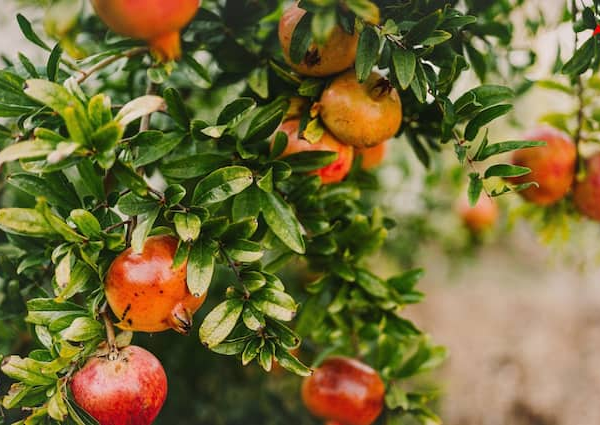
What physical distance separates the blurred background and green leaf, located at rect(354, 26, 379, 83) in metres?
0.59

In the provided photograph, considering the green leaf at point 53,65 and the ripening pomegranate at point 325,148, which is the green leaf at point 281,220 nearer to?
the ripening pomegranate at point 325,148

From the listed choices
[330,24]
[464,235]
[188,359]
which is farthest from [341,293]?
[464,235]

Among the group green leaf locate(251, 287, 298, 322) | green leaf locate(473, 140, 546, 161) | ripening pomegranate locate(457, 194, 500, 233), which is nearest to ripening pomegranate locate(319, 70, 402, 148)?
green leaf locate(473, 140, 546, 161)

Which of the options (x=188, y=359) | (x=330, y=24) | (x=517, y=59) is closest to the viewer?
(x=330, y=24)

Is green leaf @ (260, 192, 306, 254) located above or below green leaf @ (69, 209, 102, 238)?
below

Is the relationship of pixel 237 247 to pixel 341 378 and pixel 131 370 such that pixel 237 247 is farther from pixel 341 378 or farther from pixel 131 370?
pixel 341 378

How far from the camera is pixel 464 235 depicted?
1.65 metres

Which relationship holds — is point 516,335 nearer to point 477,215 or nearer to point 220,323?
point 477,215

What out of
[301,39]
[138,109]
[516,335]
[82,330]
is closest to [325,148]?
[301,39]

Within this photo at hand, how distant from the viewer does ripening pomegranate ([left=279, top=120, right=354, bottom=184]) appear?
0.73 meters

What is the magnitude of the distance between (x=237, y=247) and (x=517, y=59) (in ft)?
2.50

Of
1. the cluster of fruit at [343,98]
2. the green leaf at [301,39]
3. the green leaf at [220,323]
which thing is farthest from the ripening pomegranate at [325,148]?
the green leaf at [220,323]

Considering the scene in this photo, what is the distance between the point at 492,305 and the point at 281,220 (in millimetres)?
1570

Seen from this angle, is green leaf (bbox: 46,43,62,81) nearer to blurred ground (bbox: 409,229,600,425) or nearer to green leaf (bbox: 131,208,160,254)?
green leaf (bbox: 131,208,160,254)
